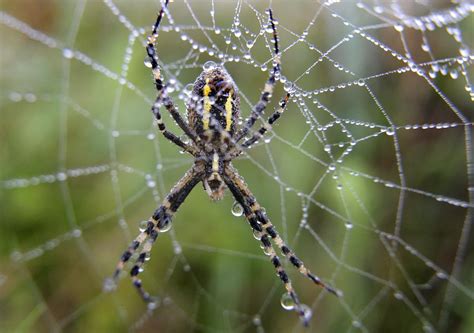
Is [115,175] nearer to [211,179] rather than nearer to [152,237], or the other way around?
[152,237]

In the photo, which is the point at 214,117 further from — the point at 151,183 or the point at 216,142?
the point at 151,183

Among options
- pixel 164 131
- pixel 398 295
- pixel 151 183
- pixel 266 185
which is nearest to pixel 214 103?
pixel 164 131

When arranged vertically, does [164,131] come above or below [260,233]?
above

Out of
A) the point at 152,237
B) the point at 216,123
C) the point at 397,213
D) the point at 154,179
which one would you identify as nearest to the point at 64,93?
→ the point at 154,179

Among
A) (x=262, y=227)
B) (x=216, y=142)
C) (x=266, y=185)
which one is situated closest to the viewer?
(x=216, y=142)

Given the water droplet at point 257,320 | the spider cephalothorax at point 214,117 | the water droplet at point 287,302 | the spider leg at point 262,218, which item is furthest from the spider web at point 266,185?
the water droplet at point 287,302

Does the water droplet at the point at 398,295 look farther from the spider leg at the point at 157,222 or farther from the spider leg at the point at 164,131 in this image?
the spider leg at the point at 164,131

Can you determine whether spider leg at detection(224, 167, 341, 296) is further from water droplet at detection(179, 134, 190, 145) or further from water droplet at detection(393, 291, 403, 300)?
water droplet at detection(393, 291, 403, 300)
